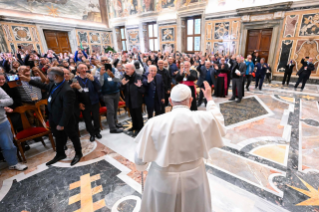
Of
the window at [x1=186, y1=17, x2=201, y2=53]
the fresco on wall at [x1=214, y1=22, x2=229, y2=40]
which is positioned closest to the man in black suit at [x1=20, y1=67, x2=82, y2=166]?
the fresco on wall at [x1=214, y1=22, x2=229, y2=40]

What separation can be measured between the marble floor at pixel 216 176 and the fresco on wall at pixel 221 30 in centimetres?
847

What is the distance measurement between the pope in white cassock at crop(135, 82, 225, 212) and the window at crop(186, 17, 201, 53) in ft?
43.0

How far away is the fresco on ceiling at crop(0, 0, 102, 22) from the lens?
35.2ft

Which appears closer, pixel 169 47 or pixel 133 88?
pixel 133 88

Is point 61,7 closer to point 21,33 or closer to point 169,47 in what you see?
point 21,33

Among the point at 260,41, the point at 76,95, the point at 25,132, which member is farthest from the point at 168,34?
the point at 25,132

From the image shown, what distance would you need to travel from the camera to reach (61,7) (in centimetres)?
1290

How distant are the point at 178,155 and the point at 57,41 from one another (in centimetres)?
1577

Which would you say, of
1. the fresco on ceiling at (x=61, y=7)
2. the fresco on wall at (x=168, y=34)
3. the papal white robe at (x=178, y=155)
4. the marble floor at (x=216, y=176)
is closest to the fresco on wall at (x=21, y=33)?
the fresco on ceiling at (x=61, y=7)

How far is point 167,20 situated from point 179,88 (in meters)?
13.7

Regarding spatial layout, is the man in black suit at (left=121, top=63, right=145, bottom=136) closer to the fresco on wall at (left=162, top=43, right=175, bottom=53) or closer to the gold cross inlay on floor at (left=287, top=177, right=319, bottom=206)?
the gold cross inlay on floor at (left=287, top=177, right=319, bottom=206)

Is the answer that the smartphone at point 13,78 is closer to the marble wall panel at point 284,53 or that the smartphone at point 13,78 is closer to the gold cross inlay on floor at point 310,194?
the gold cross inlay on floor at point 310,194

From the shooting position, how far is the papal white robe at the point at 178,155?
1.27 metres

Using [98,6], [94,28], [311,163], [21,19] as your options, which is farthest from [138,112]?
[98,6]
